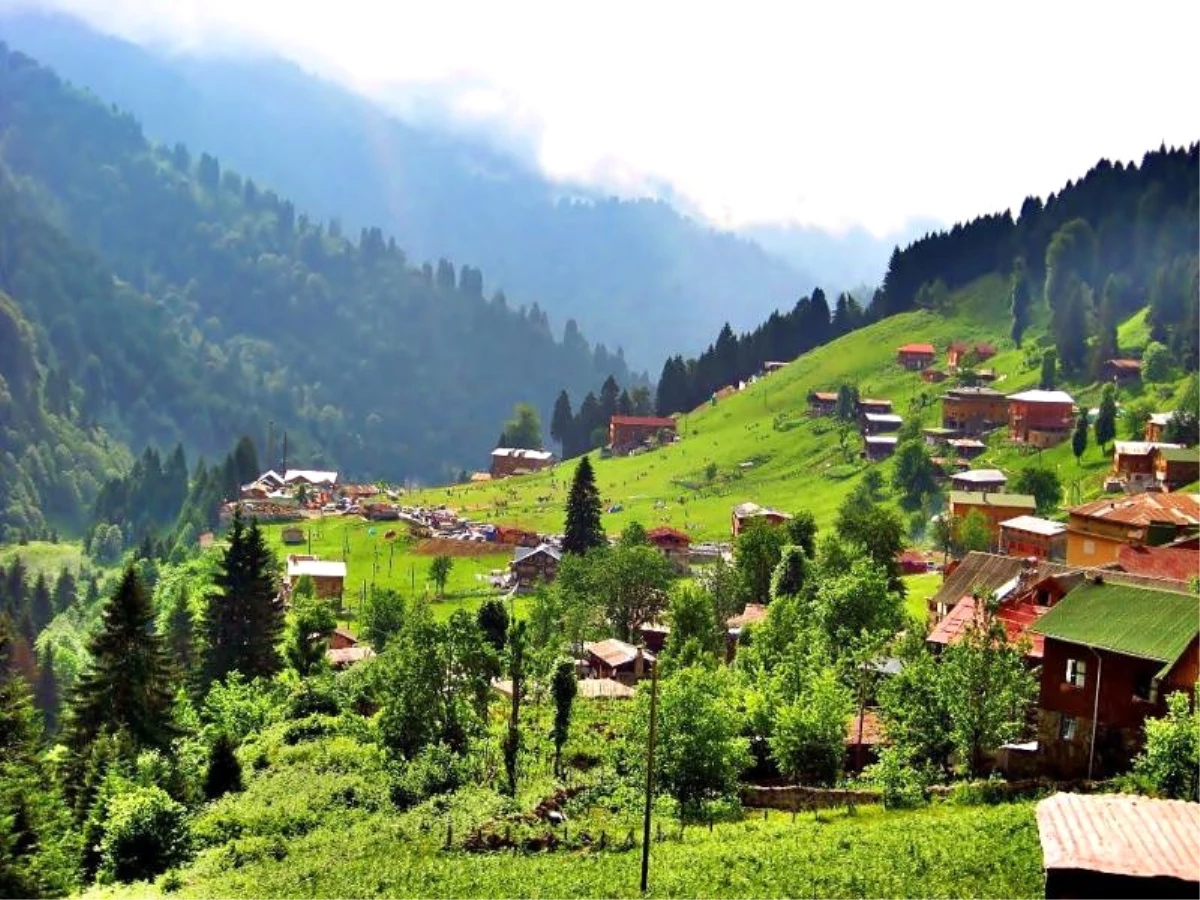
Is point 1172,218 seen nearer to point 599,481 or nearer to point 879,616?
point 599,481

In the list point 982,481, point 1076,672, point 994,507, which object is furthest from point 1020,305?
point 1076,672

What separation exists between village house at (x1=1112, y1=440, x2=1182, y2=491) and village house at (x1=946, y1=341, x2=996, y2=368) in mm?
63327

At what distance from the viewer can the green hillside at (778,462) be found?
143 meters

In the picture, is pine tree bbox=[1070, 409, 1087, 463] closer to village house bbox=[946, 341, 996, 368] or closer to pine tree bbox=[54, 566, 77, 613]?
village house bbox=[946, 341, 996, 368]

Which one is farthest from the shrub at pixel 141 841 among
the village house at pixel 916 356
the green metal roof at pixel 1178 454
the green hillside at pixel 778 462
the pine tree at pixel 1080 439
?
the village house at pixel 916 356

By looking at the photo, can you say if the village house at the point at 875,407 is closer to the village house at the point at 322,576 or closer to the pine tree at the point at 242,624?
the village house at the point at 322,576

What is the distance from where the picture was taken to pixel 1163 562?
221 feet

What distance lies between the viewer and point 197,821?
164 feet

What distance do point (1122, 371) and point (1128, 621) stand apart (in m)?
116

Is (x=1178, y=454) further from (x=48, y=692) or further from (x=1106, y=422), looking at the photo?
(x=48, y=692)

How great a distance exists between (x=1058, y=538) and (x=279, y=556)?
298ft

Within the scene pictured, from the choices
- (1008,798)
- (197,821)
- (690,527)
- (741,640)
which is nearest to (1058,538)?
(741,640)

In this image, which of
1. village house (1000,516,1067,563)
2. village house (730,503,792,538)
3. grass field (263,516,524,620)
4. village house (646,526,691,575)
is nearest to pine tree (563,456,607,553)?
village house (646,526,691,575)

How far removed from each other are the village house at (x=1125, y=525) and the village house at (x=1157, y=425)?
37.5 m
